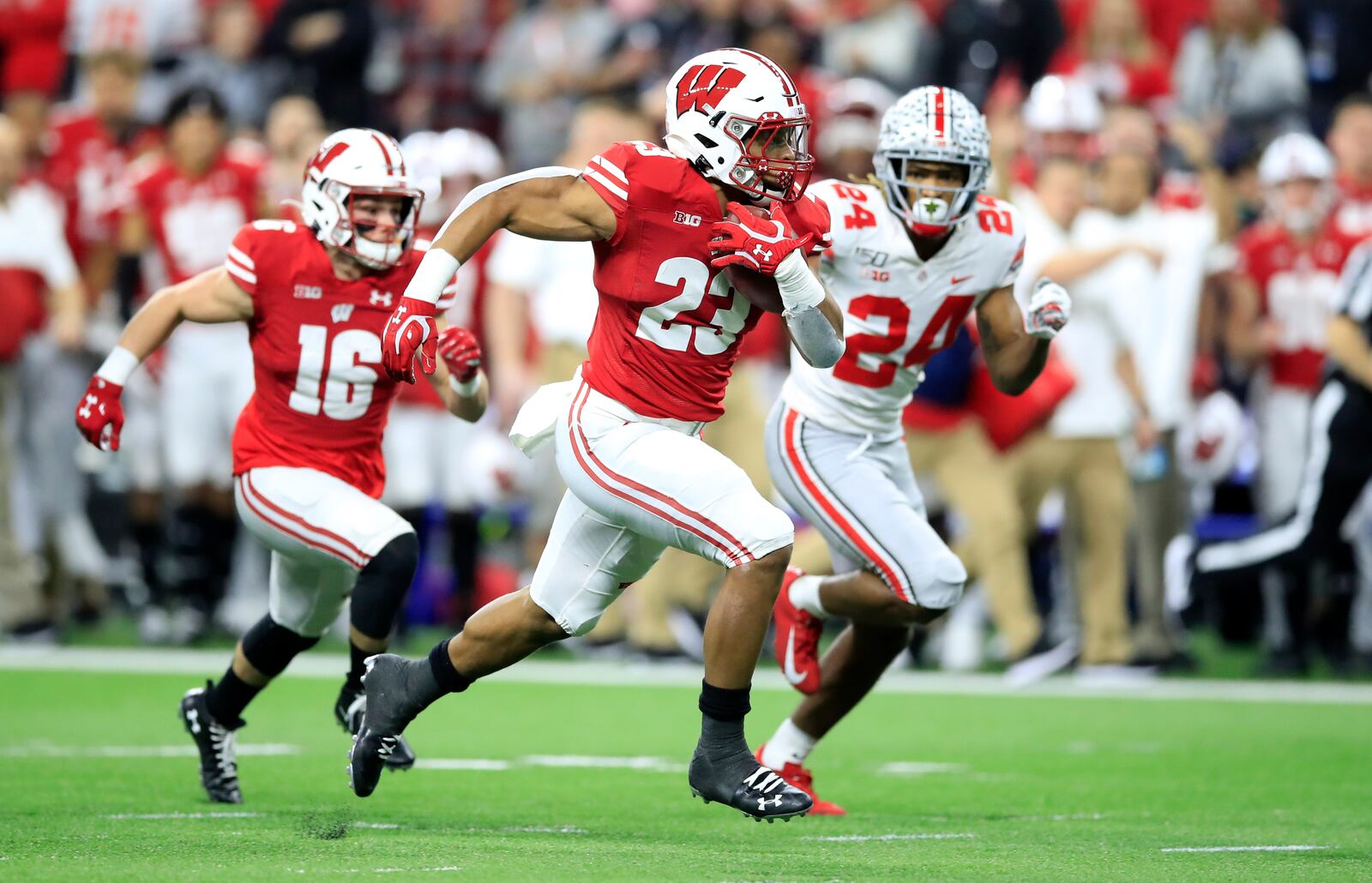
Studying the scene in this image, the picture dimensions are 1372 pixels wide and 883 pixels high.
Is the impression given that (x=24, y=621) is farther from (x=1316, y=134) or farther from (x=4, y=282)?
(x=1316, y=134)

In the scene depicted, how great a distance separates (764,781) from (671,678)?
521 cm

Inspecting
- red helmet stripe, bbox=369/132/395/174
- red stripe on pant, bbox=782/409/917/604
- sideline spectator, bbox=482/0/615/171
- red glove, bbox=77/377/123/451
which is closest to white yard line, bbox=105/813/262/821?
red glove, bbox=77/377/123/451

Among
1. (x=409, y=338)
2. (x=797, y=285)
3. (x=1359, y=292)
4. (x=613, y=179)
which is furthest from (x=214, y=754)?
(x=1359, y=292)

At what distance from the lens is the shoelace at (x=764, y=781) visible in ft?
17.3

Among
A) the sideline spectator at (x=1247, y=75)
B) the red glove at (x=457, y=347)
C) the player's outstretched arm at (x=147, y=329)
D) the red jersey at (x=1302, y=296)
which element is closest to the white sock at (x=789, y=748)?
the red glove at (x=457, y=347)

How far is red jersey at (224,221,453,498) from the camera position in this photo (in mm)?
6613

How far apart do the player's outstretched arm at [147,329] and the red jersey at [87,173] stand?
567 cm

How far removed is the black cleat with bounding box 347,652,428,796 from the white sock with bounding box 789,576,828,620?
55.3 inches

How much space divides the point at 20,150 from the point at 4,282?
32.1 inches

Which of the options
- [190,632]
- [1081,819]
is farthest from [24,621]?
[1081,819]

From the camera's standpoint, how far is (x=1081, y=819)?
6129 millimetres

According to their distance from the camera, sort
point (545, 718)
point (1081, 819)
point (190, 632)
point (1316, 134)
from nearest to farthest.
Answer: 1. point (1081, 819)
2. point (545, 718)
3. point (190, 632)
4. point (1316, 134)

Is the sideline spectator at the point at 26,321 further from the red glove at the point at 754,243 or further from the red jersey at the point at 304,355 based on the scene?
the red glove at the point at 754,243

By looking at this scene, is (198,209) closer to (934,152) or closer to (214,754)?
(214,754)
